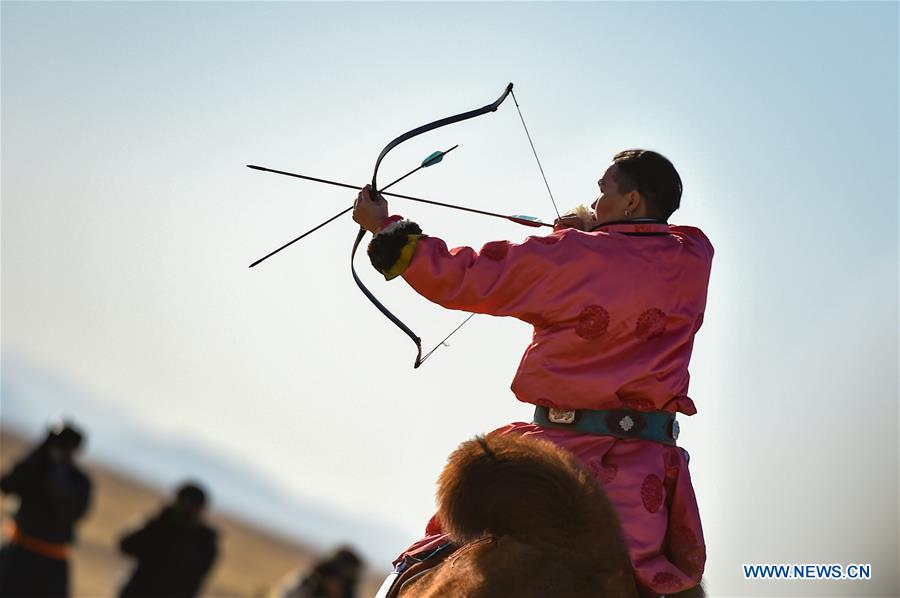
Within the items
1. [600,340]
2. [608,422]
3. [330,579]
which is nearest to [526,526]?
[608,422]

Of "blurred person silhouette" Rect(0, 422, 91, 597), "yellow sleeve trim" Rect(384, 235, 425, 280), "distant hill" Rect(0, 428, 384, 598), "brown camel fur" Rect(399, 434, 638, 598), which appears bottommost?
"distant hill" Rect(0, 428, 384, 598)

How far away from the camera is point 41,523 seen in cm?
1141

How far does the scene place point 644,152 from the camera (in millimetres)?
4402

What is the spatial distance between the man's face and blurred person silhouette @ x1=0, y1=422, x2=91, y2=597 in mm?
8165

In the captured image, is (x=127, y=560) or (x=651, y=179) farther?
(x=127, y=560)

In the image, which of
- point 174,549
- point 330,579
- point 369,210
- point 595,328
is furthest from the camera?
point 174,549

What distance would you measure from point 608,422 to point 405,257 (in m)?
0.81

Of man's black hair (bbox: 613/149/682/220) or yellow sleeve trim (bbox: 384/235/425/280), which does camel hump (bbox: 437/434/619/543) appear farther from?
man's black hair (bbox: 613/149/682/220)

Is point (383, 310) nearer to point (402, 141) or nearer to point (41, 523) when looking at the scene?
point (402, 141)

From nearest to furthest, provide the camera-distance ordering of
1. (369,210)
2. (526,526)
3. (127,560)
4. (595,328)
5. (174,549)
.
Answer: (526,526) < (595,328) < (369,210) < (174,549) < (127,560)

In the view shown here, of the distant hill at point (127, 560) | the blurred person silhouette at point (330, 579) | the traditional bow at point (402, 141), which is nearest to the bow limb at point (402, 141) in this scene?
the traditional bow at point (402, 141)

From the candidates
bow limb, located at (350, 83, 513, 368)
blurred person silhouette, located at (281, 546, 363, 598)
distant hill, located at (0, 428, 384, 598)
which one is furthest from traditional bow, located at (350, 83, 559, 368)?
distant hill, located at (0, 428, 384, 598)

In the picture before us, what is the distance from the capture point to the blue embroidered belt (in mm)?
4117

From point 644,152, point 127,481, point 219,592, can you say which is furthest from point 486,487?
point 127,481
